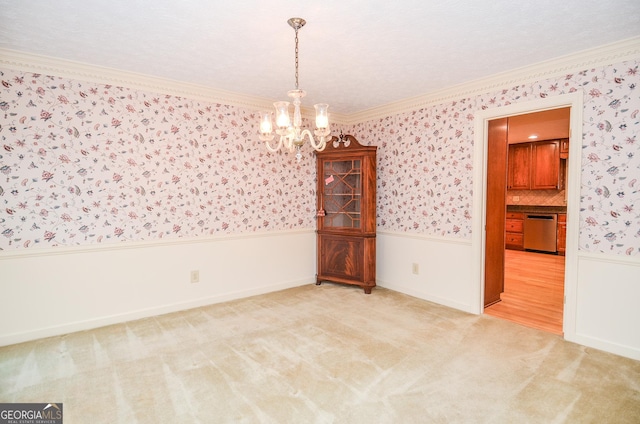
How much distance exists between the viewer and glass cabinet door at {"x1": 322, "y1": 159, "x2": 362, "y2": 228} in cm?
448

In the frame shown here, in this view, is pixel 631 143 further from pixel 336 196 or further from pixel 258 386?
pixel 258 386

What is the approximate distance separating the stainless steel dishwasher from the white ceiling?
16.2ft

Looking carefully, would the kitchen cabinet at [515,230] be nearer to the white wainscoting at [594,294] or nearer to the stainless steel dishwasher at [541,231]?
the stainless steel dishwasher at [541,231]

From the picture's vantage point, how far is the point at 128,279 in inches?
136

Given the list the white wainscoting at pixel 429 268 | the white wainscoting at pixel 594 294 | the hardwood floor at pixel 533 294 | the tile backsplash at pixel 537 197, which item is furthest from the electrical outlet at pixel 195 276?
the tile backsplash at pixel 537 197

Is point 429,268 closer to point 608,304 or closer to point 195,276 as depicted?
point 608,304

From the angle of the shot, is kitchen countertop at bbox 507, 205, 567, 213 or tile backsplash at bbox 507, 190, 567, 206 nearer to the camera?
kitchen countertop at bbox 507, 205, 567, 213

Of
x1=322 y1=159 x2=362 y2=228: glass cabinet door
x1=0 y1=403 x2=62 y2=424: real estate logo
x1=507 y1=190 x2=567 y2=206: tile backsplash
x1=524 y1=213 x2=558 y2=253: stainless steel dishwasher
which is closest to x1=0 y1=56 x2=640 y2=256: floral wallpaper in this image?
x1=322 y1=159 x2=362 y2=228: glass cabinet door

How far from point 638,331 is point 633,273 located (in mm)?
445

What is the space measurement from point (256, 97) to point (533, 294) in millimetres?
4235

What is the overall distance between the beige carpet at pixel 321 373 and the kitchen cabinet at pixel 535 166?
495cm

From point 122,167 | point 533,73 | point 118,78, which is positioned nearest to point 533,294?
point 533,73

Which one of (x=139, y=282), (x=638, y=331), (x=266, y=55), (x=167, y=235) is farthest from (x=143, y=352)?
(x=638, y=331)

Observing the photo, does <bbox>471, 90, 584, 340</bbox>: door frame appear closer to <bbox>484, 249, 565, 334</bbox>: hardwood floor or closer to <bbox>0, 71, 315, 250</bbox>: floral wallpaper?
<bbox>484, 249, 565, 334</bbox>: hardwood floor
